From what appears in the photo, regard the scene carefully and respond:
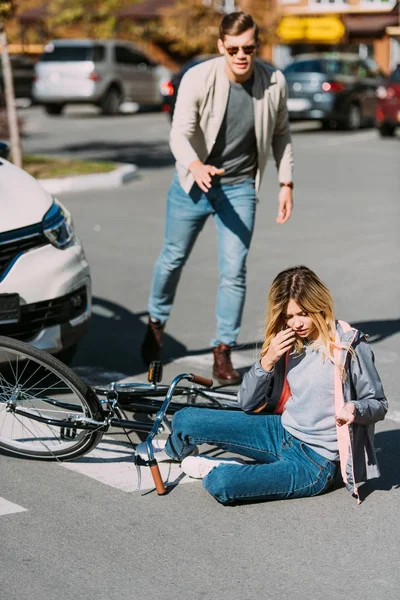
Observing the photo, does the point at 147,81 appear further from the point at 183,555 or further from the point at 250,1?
the point at 183,555

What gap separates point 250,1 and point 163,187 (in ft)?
83.0

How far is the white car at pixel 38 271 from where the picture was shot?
525 centimetres

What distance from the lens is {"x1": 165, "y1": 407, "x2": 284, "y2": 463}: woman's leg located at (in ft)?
14.4

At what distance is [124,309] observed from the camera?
7.67 m

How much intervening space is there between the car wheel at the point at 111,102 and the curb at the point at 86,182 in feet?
45.5

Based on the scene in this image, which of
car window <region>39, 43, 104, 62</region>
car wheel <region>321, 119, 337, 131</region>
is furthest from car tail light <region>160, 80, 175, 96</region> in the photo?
car window <region>39, 43, 104, 62</region>

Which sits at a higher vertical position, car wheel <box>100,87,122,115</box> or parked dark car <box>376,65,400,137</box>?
parked dark car <box>376,65,400,137</box>

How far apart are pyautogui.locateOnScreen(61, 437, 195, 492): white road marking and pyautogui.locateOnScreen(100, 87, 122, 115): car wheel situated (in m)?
24.0

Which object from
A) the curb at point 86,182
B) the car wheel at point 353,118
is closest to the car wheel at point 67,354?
the curb at point 86,182

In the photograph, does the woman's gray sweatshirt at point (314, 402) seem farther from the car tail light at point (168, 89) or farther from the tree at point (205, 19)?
the tree at point (205, 19)

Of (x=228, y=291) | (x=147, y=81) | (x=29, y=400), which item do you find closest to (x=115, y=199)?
(x=228, y=291)

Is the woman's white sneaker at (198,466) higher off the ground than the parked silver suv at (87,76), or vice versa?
the woman's white sneaker at (198,466)

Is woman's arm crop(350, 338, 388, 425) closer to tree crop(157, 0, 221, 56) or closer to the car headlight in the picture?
the car headlight

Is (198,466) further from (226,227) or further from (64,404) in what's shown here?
(226,227)
